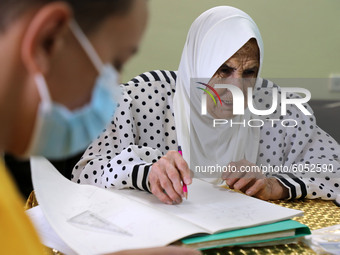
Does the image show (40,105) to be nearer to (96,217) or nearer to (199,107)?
(96,217)

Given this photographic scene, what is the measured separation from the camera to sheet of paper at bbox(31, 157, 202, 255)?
73cm

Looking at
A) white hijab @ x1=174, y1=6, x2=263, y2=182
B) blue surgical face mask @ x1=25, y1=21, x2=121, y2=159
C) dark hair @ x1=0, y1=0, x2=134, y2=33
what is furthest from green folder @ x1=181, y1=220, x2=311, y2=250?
white hijab @ x1=174, y1=6, x2=263, y2=182

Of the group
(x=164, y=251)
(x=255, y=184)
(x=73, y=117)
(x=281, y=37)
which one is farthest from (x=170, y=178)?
(x=281, y=37)

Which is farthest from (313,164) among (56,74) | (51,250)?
(56,74)

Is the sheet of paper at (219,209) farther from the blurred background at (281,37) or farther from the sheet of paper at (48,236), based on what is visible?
the blurred background at (281,37)

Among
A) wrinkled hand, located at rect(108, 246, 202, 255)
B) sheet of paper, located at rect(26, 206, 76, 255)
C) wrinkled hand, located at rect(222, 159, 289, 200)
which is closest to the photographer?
wrinkled hand, located at rect(108, 246, 202, 255)

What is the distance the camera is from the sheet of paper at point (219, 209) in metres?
0.81

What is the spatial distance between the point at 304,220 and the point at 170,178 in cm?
29

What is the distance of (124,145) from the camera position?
1406 millimetres

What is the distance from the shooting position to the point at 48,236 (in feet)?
2.65

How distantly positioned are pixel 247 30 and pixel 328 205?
1.97ft

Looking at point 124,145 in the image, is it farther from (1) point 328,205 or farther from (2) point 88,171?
(1) point 328,205

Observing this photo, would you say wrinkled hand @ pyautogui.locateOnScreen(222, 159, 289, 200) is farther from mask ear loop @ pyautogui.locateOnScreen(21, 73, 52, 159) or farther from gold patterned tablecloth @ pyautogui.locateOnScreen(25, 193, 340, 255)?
mask ear loop @ pyautogui.locateOnScreen(21, 73, 52, 159)

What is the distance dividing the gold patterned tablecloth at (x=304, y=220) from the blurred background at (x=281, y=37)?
4.54 ft
